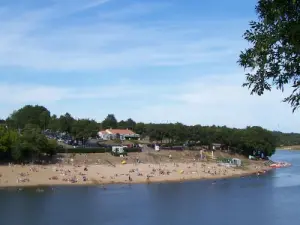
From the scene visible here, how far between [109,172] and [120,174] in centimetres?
173

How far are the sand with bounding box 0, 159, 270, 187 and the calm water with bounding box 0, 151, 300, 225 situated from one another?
13.3ft

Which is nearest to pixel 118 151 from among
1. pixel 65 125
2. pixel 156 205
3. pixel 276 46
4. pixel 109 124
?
pixel 65 125

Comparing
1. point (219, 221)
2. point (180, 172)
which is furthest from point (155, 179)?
point (219, 221)

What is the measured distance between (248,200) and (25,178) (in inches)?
1154

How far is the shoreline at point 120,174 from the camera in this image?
2344 inches

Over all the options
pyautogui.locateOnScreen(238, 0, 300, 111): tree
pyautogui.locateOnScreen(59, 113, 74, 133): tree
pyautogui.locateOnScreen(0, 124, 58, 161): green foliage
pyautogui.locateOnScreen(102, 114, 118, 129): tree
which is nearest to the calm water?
pyautogui.locateOnScreen(0, 124, 58, 161): green foliage

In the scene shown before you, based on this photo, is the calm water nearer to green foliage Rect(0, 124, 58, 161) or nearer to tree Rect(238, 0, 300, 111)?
green foliage Rect(0, 124, 58, 161)

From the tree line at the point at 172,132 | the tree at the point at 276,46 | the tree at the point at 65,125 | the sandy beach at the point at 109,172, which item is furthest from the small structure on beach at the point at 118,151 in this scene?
the tree at the point at 276,46

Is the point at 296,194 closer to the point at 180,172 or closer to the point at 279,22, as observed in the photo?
the point at 180,172

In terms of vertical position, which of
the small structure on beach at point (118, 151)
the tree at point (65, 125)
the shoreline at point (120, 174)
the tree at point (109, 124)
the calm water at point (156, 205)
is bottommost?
the calm water at point (156, 205)

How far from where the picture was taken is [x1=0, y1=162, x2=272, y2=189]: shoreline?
59531mm

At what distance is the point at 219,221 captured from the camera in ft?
120

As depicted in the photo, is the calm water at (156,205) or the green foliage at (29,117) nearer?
the calm water at (156,205)

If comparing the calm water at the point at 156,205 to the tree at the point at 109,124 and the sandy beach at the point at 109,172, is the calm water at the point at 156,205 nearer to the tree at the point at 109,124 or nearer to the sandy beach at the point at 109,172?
the sandy beach at the point at 109,172
